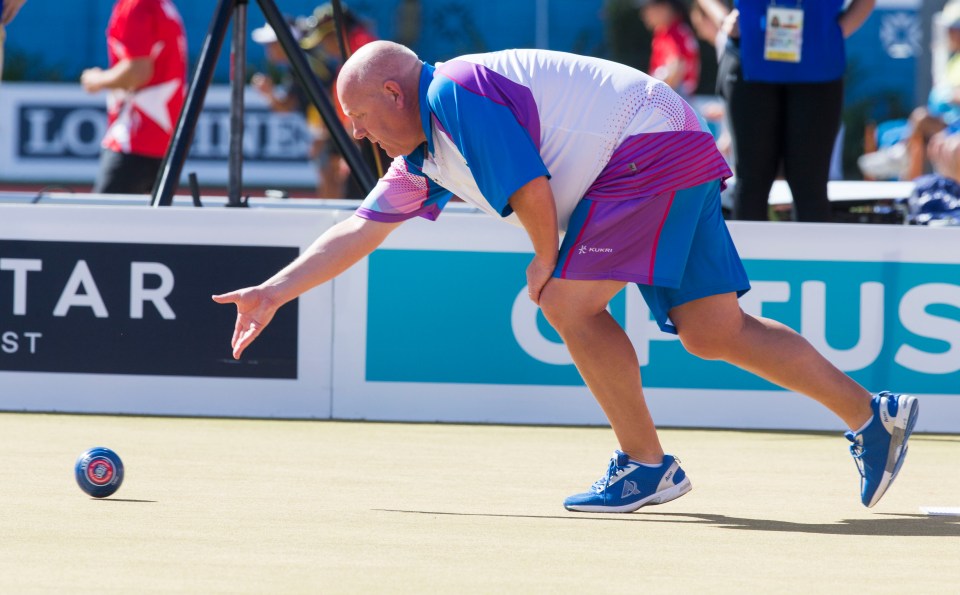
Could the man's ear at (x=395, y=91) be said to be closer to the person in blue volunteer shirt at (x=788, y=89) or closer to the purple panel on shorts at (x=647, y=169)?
the purple panel on shorts at (x=647, y=169)

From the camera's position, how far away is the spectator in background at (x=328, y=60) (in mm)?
10508

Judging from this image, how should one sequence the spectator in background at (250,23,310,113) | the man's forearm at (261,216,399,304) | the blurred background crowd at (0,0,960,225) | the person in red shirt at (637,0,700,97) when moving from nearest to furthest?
the man's forearm at (261,216,399,304)
the blurred background crowd at (0,0,960,225)
the spectator in background at (250,23,310,113)
the person in red shirt at (637,0,700,97)

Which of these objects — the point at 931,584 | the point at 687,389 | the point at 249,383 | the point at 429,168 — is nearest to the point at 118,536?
the point at 429,168

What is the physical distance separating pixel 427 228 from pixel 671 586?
130 inches

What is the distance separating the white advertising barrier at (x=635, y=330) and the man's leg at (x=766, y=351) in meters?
1.96

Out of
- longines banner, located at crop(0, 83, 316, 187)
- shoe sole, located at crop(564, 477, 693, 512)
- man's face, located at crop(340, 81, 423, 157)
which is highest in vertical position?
man's face, located at crop(340, 81, 423, 157)

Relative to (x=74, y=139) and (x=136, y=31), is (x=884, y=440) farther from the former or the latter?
(x=74, y=139)

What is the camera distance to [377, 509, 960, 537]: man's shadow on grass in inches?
171

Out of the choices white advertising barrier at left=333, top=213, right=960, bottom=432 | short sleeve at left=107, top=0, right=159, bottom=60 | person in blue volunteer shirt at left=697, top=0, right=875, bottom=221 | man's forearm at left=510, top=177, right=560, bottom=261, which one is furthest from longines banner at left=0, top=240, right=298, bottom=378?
man's forearm at left=510, top=177, right=560, bottom=261

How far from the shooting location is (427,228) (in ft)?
21.9

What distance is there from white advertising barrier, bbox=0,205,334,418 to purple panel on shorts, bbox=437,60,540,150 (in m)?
2.51

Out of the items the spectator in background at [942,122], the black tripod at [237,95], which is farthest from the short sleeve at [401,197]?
the spectator in background at [942,122]

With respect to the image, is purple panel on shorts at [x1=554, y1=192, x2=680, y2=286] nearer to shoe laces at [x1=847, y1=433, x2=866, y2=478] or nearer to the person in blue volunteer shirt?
shoe laces at [x1=847, y1=433, x2=866, y2=478]

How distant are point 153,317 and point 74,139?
551 inches
